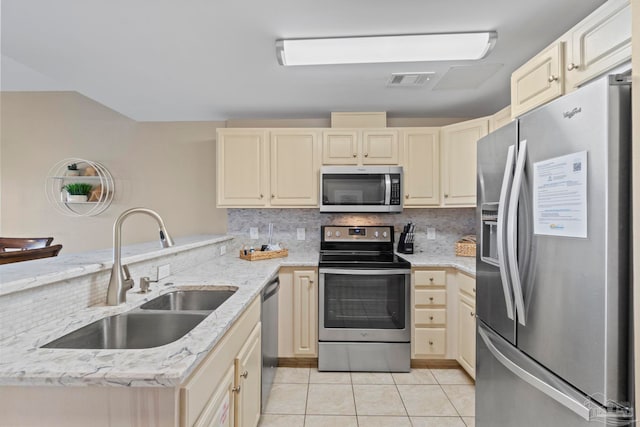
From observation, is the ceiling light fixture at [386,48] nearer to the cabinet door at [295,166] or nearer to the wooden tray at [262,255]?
the cabinet door at [295,166]

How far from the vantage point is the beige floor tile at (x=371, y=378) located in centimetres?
244

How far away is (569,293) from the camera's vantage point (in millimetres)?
1002

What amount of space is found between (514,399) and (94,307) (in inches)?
70.7

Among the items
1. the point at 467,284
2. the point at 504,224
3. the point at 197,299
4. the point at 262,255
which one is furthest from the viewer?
the point at 262,255

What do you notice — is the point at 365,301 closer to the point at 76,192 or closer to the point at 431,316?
the point at 431,316

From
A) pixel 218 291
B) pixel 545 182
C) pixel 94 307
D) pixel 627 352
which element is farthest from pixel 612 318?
pixel 94 307

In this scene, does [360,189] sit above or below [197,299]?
above

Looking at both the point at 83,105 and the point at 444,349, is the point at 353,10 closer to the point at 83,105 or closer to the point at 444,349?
the point at 444,349

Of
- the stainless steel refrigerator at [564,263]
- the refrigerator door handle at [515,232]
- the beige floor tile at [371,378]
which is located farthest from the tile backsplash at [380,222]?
the refrigerator door handle at [515,232]

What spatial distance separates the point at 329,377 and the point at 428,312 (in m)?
0.96

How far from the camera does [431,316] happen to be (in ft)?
8.64

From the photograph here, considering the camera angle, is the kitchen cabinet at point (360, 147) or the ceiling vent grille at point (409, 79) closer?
the ceiling vent grille at point (409, 79)

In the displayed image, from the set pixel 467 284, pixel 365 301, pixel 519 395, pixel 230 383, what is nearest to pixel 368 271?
pixel 365 301

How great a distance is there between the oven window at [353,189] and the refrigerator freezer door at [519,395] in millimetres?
1532
